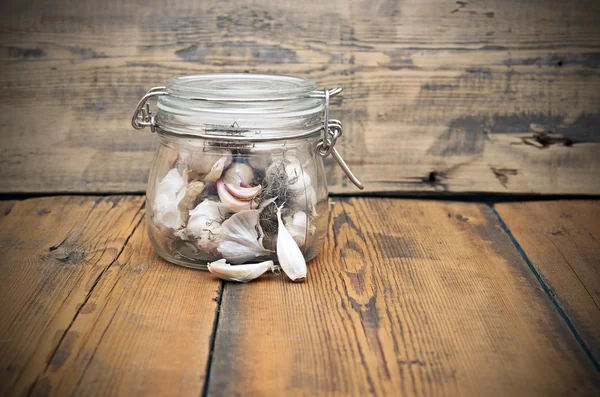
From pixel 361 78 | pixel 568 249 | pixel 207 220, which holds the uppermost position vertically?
pixel 361 78

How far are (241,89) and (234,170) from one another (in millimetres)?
108

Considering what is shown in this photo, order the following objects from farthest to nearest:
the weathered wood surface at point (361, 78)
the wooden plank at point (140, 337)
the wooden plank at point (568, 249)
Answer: the weathered wood surface at point (361, 78) < the wooden plank at point (568, 249) < the wooden plank at point (140, 337)

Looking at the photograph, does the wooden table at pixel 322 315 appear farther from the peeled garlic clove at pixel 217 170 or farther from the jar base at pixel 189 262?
the peeled garlic clove at pixel 217 170

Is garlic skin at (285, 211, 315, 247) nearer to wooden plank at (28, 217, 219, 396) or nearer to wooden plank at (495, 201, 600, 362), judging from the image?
wooden plank at (28, 217, 219, 396)

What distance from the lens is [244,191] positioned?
85 centimetres

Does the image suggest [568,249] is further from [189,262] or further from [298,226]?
[189,262]

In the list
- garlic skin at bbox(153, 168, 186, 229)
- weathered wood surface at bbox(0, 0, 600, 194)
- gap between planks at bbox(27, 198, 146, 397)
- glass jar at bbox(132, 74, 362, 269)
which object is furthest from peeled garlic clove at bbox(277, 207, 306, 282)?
weathered wood surface at bbox(0, 0, 600, 194)

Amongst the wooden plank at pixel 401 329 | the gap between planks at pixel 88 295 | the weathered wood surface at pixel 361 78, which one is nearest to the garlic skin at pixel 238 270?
the wooden plank at pixel 401 329

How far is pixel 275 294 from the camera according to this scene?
853 millimetres

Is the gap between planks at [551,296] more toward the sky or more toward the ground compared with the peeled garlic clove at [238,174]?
more toward the ground

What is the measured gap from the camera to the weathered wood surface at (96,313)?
646 millimetres

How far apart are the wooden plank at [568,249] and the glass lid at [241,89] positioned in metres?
0.44

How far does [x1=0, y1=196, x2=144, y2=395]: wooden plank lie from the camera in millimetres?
693

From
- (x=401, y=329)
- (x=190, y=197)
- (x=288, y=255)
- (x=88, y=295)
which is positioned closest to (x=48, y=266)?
(x=88, y=295)
